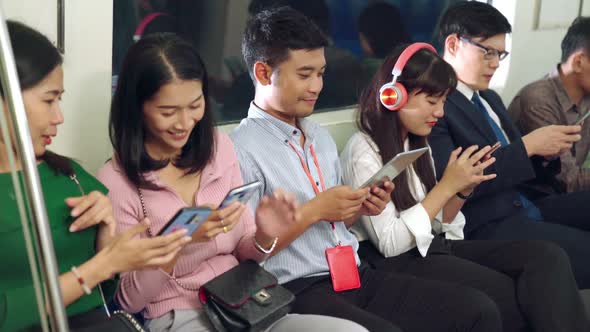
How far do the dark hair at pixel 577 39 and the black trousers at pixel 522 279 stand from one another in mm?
1122

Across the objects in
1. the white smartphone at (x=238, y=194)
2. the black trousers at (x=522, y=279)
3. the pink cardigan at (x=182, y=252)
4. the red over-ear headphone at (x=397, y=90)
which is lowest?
the black trousers at (x=522, y=279)

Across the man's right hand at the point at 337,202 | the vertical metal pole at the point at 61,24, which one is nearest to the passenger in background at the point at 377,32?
the man's right hand at the point at 337,202

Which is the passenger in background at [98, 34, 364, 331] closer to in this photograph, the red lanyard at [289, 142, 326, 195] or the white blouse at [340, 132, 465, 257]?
the red lanyard at [289, 142, 326, 195]

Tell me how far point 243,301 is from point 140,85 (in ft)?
1.94

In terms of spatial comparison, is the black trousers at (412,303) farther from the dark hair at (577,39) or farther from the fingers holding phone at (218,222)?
the dark hair at (577,39)

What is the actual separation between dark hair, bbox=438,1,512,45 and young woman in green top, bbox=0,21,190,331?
1645 millimetres

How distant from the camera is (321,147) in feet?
7.43

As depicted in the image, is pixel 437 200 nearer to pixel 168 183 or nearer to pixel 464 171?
pixel 464 171

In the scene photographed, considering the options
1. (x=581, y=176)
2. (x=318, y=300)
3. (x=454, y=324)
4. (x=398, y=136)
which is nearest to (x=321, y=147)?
(x=398, y=136)

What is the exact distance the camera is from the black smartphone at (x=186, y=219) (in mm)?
1488

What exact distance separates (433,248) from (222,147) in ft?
2.75

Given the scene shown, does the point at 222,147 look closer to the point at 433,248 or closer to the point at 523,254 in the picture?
the point at 433,248

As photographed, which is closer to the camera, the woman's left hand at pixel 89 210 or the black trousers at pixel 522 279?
the woman's left hand at pixel 89 210

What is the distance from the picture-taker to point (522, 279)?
2.32 meters
